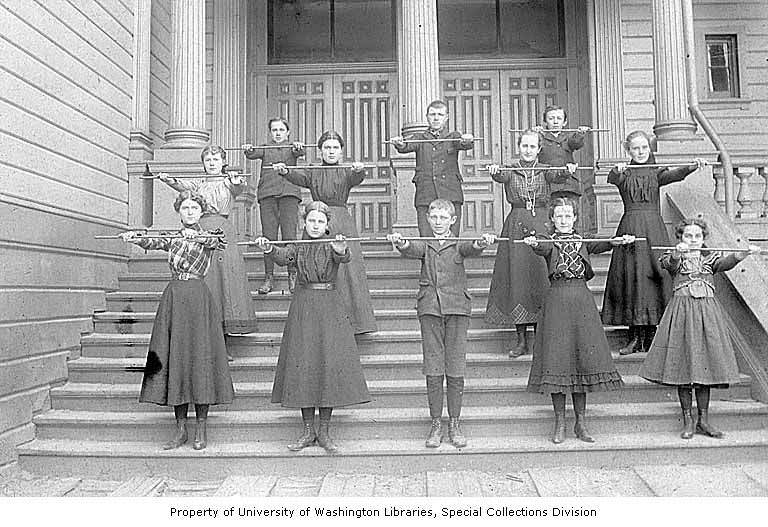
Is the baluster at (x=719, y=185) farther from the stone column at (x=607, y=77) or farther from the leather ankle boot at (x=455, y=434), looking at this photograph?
the leather ankle boot at (x=455, y=434)

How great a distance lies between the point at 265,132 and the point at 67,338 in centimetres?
405

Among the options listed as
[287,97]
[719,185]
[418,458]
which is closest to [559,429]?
[418,458]

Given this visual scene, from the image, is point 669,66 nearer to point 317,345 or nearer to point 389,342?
point 389,342

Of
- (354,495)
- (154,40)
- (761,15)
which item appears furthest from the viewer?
(761,15)

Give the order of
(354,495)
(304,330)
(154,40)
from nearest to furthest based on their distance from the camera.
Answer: (354,495)
(304,330)
(154,40)

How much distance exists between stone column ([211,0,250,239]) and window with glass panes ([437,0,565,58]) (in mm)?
2352

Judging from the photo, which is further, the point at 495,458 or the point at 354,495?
the point at 495,458

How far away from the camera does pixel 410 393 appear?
178 inches

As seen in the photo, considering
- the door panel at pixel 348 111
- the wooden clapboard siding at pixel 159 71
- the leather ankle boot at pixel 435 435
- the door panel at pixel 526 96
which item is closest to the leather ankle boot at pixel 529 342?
the leather ankle boot at pixel 435 435

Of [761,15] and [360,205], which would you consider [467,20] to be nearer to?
[360,205]

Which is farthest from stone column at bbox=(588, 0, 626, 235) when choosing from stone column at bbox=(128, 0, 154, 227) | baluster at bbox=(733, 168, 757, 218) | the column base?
stone column at bbox=(128, 0, 154, 227)

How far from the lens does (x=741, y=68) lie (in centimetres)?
808

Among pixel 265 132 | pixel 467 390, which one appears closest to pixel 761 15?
pixel 265 132

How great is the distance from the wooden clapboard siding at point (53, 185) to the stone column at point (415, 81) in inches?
93.6
